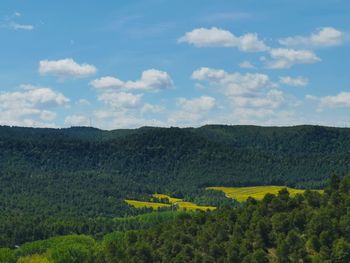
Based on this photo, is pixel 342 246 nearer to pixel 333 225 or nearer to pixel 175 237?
pixel 333 225

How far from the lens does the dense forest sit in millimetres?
86500

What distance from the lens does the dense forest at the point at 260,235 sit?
8650 cm

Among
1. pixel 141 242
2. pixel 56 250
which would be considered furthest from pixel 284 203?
pixel 56 250

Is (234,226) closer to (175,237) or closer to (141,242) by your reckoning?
(175,237)

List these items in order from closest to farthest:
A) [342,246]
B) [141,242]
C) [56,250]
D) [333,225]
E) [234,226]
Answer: [342,246]
[333,225]
[234,226]
[141,242]
[56,250]

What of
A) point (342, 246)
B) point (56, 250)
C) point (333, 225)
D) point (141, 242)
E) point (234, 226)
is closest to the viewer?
point (342, 246)

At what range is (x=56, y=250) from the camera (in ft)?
564

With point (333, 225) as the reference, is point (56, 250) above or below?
below

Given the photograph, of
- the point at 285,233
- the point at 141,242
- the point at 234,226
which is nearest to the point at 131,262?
the point at 141,242

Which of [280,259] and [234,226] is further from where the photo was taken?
[234,226]

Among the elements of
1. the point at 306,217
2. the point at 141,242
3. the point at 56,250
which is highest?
the point at 306,217

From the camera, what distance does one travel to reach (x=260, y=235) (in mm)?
93375

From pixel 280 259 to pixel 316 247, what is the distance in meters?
5.75

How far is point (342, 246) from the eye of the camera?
82938 millimetres
